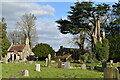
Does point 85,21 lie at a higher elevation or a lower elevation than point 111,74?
higher

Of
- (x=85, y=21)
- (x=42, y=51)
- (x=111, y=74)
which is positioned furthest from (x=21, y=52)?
(x=111, y=74)

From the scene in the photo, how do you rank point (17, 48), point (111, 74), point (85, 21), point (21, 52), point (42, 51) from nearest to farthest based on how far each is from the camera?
point (111, 74) < point (85, 21) < point (42, 51) < point (21, 52) < point (17, 48)

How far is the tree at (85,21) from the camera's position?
46.0 m

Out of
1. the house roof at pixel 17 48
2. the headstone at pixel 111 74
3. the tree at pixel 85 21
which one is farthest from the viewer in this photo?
the house roof at pixel 17 48

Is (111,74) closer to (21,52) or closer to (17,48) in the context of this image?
(21,52)

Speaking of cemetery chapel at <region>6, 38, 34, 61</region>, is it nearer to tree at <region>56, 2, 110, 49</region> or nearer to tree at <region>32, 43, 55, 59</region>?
tree at <region>32, 43, 55, 59</region>

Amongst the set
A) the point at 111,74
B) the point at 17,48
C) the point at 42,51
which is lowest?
the point at 42,51

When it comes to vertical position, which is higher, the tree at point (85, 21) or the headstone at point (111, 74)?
the tree at point (85, 21)

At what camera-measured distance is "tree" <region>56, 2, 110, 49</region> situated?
46031mm

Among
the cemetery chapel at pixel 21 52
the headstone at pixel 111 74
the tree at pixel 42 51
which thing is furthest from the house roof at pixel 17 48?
the headstone at pixel 111 74

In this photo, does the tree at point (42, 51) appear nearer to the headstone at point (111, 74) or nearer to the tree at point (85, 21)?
the tree at point (85, 21)

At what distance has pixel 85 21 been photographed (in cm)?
4806

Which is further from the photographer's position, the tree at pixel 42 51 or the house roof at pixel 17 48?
the house roof at pixel 17 48

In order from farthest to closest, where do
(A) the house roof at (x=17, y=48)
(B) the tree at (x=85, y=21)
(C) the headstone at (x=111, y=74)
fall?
1. (A) the house roof at (x=17, y=48)
2. (B) the tree at (x=85, y=21)
3. (C) the headstone at (x=111, y=74)
